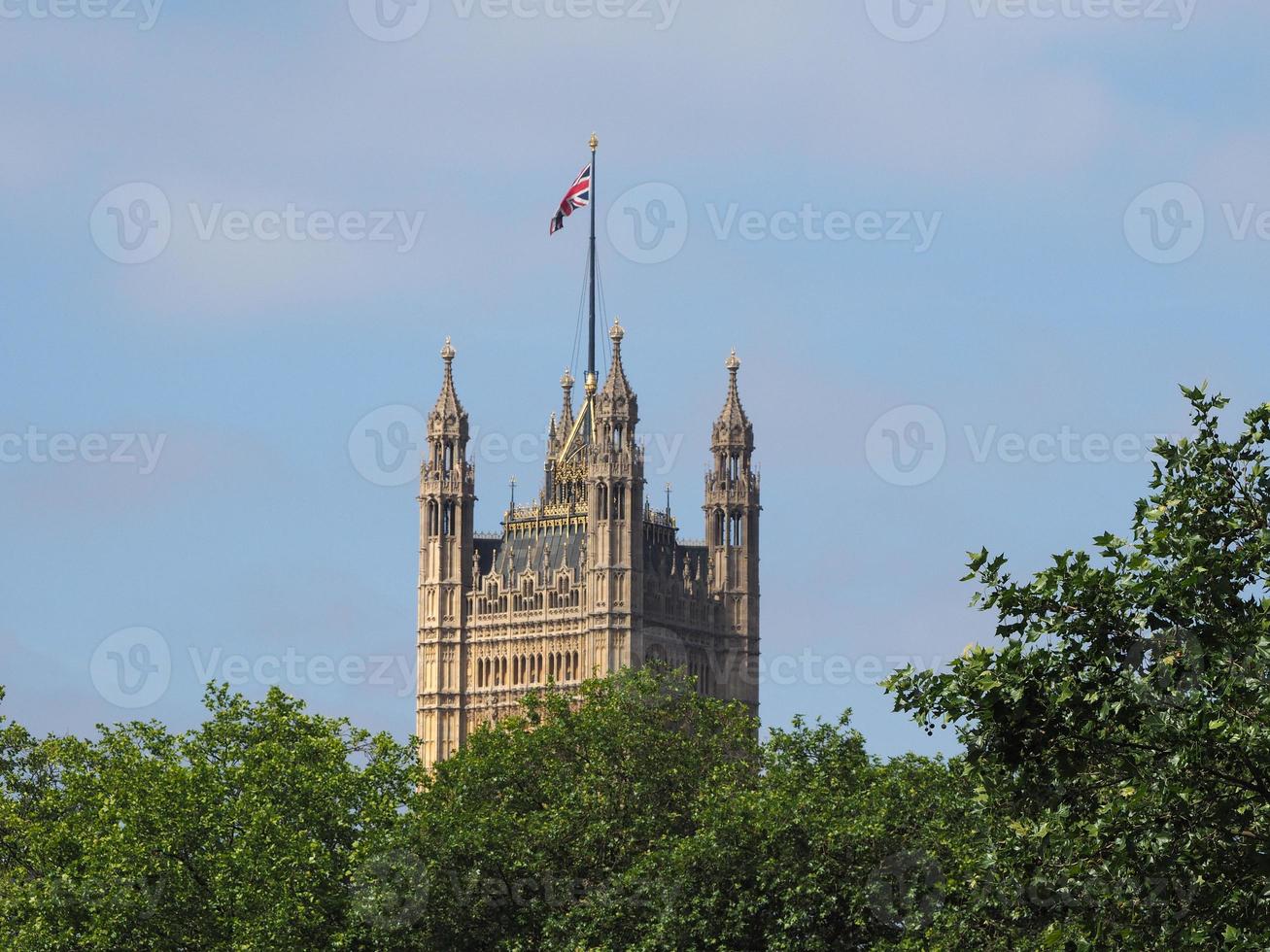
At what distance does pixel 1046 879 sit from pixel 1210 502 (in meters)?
6.97

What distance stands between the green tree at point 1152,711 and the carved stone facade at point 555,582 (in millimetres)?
119377

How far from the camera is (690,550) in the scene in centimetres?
16888

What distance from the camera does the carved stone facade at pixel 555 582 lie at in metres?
166

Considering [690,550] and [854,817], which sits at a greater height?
[690,550]

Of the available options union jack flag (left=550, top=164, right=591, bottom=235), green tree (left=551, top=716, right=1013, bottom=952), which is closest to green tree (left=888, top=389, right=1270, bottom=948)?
green tree (left=551, top=716, right=1013, bottom=952)

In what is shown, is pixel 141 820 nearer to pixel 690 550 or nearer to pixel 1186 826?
pixel 1186 826

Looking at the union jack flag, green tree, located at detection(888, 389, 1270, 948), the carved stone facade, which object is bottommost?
green tree, located at detection(888, 389, 1270, 948)

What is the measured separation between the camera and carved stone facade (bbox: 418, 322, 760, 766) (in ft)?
544

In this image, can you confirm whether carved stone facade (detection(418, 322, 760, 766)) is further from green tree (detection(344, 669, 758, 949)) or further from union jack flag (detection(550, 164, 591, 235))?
green tree (detection(344, 669, 758, 949))

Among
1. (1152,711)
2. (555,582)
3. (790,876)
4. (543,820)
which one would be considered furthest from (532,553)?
(1152,711)

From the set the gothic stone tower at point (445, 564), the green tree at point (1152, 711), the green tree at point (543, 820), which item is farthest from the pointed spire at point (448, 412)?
the green tree at point (1152, 711)

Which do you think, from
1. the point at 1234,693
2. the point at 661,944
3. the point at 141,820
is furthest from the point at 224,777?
the point at 1234,693

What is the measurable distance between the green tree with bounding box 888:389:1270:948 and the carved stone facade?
119 meters

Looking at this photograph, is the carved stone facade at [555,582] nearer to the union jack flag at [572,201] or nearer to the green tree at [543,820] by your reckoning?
the union jack flag at [572,201]
